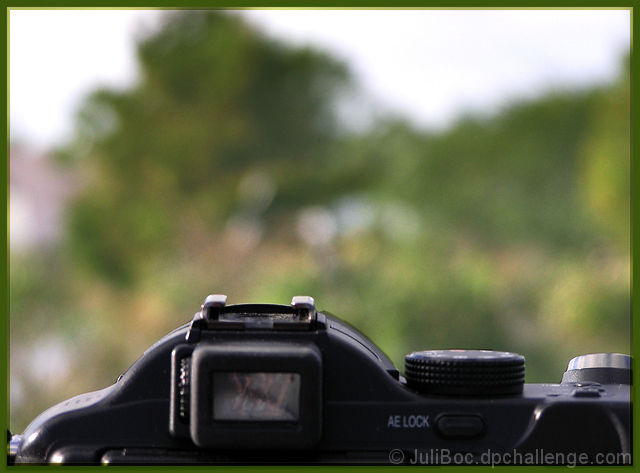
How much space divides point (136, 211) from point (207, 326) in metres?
8.92

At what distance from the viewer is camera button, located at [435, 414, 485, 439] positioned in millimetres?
900

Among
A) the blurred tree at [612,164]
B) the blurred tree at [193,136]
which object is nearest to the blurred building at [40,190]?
the blurred tree at [193,136]

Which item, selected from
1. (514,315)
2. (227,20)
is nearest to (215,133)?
(227,20)

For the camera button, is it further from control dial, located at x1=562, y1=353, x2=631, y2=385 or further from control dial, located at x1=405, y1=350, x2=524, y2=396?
control dial, located at x1=562, y1=353, x2=631, y2=385

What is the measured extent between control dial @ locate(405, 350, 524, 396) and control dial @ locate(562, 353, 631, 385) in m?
0.19

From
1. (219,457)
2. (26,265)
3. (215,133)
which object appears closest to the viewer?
(219,457)

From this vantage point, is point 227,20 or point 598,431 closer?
point 598,431

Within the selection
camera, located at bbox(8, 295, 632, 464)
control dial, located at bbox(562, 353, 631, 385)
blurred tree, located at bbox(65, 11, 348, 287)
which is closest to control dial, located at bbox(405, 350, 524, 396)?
camera, located at bbox(8, 295, 632, 464)

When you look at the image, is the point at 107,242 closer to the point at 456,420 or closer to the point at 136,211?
the point at 136,211

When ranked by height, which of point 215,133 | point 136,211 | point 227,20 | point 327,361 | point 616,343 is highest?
point 227,20

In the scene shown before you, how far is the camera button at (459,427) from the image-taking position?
35.4 inches

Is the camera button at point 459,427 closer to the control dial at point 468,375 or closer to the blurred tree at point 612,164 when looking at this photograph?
the control dial at point 468,375

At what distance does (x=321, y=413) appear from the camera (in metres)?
0.87

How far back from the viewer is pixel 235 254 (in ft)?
30.9
